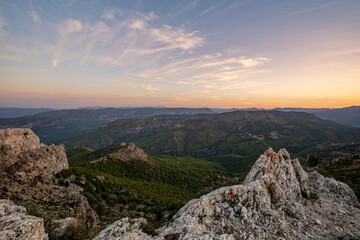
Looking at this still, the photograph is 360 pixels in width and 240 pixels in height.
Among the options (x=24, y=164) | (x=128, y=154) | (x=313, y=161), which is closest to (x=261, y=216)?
(x=24, y=164)

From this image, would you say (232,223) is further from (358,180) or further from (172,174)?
(172,174)

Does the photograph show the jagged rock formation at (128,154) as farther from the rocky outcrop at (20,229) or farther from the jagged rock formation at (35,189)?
the rocky outcrop at (20,229)

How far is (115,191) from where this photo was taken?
146 feet

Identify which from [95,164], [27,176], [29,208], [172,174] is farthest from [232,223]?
[172,174]

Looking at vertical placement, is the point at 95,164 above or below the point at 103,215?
below

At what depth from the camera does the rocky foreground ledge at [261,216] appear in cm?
1184

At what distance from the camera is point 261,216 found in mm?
14047

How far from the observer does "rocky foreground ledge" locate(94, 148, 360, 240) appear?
11844 millimetres

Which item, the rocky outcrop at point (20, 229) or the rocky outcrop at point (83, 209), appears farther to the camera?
the rocky outcrop at point (83, 209)

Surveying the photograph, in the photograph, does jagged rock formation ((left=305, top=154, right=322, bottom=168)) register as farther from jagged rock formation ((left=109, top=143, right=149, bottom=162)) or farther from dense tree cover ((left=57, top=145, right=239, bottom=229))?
jagged rock formation ((left=109, top=143, right=149, bottom=162))

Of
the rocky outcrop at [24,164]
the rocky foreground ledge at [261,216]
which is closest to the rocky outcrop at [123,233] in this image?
the rocky foreground ledge at [261,216]

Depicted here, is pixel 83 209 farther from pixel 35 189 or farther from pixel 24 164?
pixel 24 164

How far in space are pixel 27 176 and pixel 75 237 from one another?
20.7 meters

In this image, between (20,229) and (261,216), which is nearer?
(20,229)
